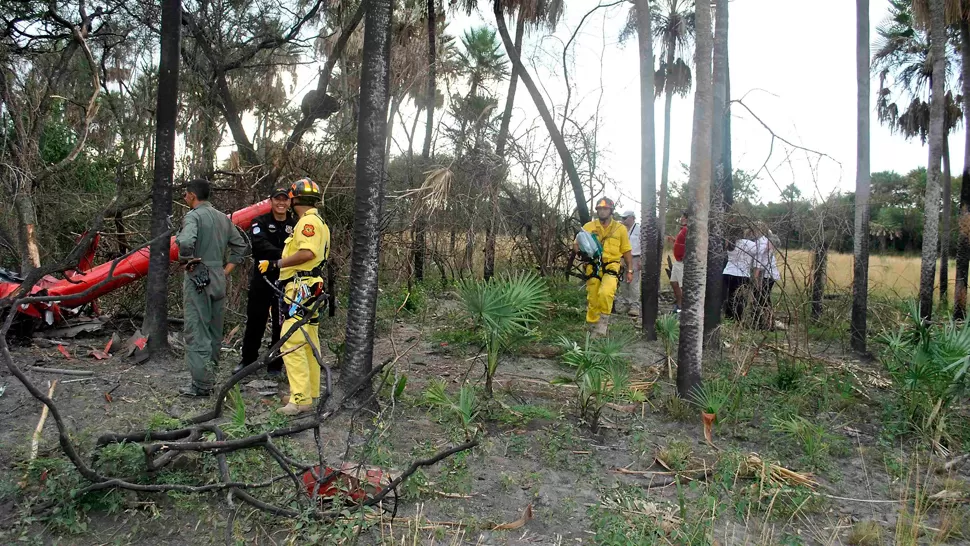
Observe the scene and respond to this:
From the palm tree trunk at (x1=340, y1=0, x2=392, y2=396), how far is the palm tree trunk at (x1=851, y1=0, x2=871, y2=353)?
6.69 meters

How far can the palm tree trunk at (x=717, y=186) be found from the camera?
6449mm

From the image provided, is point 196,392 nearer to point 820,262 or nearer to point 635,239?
point 820,262

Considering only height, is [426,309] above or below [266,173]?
below

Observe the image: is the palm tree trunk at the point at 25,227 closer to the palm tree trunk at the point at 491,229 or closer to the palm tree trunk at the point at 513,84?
the palm tree trunk at the point at 491,229

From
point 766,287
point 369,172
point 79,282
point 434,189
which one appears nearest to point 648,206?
point 766,287

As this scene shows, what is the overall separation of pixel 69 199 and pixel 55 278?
13.0 feet

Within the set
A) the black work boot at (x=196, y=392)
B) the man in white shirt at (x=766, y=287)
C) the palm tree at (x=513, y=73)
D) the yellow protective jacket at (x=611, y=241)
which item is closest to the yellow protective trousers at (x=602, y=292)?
the yellow protective jacket at (x=611, y=241)

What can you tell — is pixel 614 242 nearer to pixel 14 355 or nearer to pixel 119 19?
pixel 14 355

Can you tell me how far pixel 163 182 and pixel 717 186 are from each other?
5.78 metres

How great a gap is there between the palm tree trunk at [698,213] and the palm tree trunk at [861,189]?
4.10m

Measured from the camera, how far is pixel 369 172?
5.56 meters

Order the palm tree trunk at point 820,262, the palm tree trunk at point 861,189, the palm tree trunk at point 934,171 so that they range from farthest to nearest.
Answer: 1. the palm tree trunk at point 934,171
2. the palm tree trunk at point 861,189
3. the palm tree trunk at point 820,262

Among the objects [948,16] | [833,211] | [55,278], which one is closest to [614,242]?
[833,211]

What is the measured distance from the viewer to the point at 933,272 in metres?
10.5
